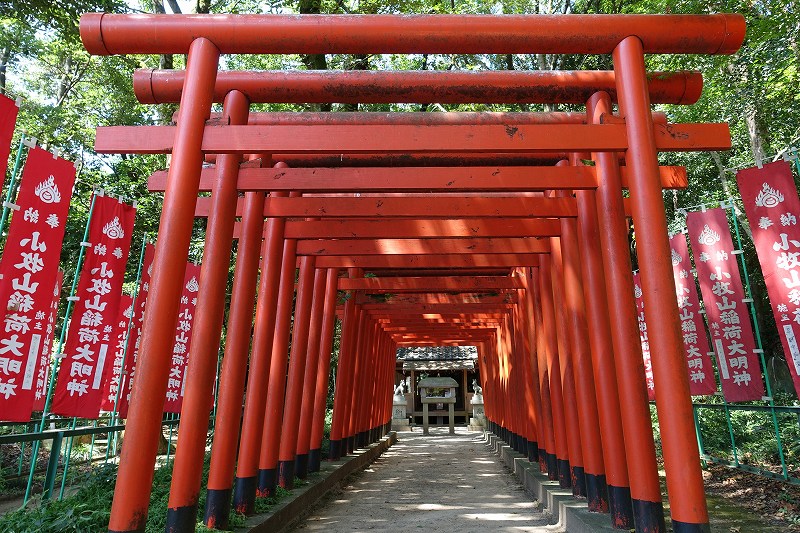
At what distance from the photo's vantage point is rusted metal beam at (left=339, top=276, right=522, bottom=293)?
→ 1112 centimetres

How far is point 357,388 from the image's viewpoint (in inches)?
561

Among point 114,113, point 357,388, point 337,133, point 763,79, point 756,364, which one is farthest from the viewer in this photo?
point 114,113

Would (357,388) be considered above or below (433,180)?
below

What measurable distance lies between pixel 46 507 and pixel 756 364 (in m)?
8.55

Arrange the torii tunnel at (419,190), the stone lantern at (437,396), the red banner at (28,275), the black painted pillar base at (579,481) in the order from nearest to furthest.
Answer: the torii tunnel at (419,190) < the red banner at (28,275) < the black painted pillar base at (579,481) < the stone lantern at (437,396)

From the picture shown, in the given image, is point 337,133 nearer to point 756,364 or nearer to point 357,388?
point 756,364

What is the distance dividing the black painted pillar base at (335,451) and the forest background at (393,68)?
4993 mm

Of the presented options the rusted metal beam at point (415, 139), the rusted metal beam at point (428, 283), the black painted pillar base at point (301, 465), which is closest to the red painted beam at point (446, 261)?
Result: the rusted metal beam at point (428, 283)

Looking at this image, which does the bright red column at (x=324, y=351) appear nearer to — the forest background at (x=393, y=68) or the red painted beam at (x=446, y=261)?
the red painted beam at (x=446, y=261)

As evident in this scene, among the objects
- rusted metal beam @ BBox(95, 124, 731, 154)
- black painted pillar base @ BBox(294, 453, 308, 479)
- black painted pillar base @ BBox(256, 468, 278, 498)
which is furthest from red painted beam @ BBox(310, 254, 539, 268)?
rusted metal beam @ BBox(95, 124, 731, 154)

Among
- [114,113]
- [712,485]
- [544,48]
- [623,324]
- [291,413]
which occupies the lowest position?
[712,485]

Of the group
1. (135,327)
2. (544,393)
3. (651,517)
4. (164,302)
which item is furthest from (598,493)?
(135,327)

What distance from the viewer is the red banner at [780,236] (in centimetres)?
658

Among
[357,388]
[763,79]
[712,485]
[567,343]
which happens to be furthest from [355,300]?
[763,79]
